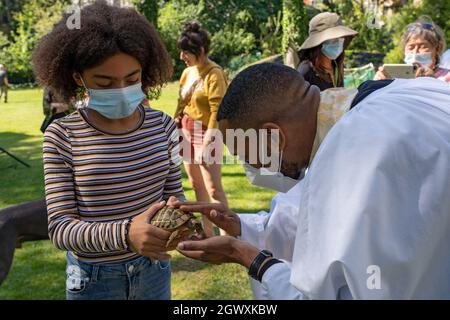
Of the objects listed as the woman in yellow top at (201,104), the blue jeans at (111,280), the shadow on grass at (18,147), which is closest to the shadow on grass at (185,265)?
the woman in yellow top at (201,104)

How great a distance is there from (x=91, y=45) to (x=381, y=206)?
1355 mm

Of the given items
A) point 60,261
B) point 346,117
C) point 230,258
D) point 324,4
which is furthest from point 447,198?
point 324,4

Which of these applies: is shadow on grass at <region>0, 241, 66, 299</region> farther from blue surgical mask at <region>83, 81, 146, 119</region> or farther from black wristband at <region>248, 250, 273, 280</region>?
black wristband at <region>248, 250, 273, 280</region>

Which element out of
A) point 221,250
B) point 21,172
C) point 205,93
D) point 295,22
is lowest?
point 21,172

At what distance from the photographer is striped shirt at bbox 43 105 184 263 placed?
72.6 inches

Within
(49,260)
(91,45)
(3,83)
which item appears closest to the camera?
(91,45)

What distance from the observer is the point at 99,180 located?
1.98 m

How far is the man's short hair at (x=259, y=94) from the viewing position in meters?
1.64

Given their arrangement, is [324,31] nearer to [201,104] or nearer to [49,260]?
[201,104]

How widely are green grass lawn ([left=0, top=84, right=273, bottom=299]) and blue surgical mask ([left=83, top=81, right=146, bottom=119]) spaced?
2118mm

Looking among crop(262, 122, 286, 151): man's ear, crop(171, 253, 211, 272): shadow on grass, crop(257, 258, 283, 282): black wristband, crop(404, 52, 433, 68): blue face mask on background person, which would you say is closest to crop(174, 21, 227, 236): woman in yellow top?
crop(171, 253, 211, 272): shadow on grass

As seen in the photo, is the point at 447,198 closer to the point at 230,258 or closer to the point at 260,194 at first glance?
the point at 230,258

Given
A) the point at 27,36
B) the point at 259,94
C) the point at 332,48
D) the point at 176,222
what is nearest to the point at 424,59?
the point at 332,48

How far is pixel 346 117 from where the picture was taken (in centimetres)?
133
